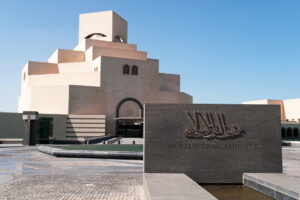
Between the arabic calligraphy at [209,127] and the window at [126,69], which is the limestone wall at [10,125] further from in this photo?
the arabic calligraphy at [209,127]

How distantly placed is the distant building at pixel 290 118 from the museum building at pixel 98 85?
1615 centimetres

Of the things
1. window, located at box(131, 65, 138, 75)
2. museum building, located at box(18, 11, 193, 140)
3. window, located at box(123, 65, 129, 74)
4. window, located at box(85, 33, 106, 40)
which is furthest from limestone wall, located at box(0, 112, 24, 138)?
window, located at box(85, 33, 106, 40)

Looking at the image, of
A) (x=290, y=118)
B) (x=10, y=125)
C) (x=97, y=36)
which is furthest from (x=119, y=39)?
(x=290, y=118)

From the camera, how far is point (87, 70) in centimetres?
4147

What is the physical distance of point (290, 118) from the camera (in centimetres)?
5556

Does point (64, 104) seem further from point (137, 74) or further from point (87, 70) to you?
point (137, 74)

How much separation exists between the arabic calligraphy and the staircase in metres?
28.0

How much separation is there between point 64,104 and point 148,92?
11185 millimetres

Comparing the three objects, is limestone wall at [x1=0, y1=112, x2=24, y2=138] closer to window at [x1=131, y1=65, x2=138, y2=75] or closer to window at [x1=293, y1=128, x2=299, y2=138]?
window at [x1=131, y1=65, x2=138, y2=75]

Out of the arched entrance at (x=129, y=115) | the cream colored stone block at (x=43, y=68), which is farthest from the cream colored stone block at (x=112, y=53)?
the arched entrance at (x=129, y=115)

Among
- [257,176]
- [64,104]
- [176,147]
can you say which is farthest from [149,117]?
[64,104]

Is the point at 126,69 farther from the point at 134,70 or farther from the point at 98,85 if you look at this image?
the point at 98,85

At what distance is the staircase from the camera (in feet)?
117

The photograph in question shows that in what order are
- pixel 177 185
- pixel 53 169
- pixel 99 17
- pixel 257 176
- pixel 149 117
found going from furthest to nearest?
1. pixel 99 17
2. pixel 53 169
3. pixel 149 117
4. pixel 257 176
5. pixel 177 185
